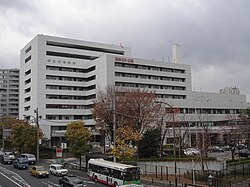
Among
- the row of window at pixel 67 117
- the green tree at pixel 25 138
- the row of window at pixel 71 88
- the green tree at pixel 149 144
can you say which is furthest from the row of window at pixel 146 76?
the green tree at pixel 149 144

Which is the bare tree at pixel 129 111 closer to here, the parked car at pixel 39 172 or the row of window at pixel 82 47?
the parked car at pixel 39 172

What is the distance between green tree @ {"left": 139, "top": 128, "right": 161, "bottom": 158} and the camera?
2165 inches

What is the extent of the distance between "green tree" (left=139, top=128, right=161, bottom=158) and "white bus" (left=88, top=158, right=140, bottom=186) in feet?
50.1

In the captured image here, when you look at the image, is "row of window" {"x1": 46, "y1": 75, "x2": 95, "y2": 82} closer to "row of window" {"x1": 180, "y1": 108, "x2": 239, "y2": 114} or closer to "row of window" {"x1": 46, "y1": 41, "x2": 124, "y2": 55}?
"row of window" {"x1": 46, "y1": 41, "x2": 124, "y2": 55}

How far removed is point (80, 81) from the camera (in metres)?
108

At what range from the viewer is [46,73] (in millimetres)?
102625

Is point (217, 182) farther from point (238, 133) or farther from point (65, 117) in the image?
point (65, 117)

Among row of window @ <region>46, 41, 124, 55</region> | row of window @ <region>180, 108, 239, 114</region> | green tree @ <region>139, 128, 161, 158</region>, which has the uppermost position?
row of window @ <region>46, 41, 124, 55</region>

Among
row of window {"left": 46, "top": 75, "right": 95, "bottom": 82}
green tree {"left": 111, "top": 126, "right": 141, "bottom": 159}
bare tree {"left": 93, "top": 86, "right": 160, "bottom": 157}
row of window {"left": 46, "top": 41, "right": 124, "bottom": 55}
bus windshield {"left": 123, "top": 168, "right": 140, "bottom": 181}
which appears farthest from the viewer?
row of window {"left": 46, "top": 41, "right": 124, "bottom": 55}

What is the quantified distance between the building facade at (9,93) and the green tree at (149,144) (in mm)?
139483

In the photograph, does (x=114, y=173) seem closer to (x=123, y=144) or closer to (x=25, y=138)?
(x=123, y=144)

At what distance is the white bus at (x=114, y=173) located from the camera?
34.7 meters

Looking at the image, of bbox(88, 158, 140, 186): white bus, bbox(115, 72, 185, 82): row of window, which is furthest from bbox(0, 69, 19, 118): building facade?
bbox(88, 158, 140, 186): white bus

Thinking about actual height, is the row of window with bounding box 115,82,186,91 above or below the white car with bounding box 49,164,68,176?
above
